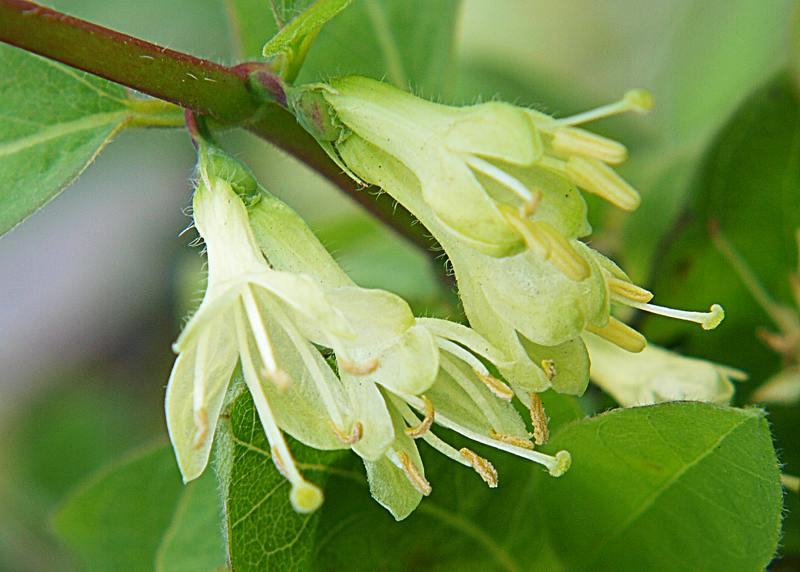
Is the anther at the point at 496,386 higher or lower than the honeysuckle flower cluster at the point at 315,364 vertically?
lower

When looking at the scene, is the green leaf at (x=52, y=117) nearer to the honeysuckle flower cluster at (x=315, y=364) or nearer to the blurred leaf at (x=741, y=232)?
the honeysuckle flower cluster at (x=315, y=364)

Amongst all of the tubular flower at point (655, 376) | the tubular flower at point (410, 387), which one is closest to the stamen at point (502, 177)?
the tubular flower at point (410, 387)

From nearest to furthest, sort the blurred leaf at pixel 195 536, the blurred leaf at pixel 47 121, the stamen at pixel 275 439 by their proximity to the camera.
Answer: the stamen at pixel 275 439 < the blurred leaf at pixel 47 121 < the blurred leaf at pixel 195 536

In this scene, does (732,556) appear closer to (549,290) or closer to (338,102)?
(549,290)

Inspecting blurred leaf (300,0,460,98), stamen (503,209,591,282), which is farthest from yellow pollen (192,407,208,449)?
blurred leaf (300,0,460,98)

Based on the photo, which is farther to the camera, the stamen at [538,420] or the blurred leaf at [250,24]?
the blurred leaf at [250,24]

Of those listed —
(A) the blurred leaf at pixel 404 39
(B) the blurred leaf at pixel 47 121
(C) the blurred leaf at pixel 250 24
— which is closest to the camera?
(B) the blurred leaf at pixel 47 121
